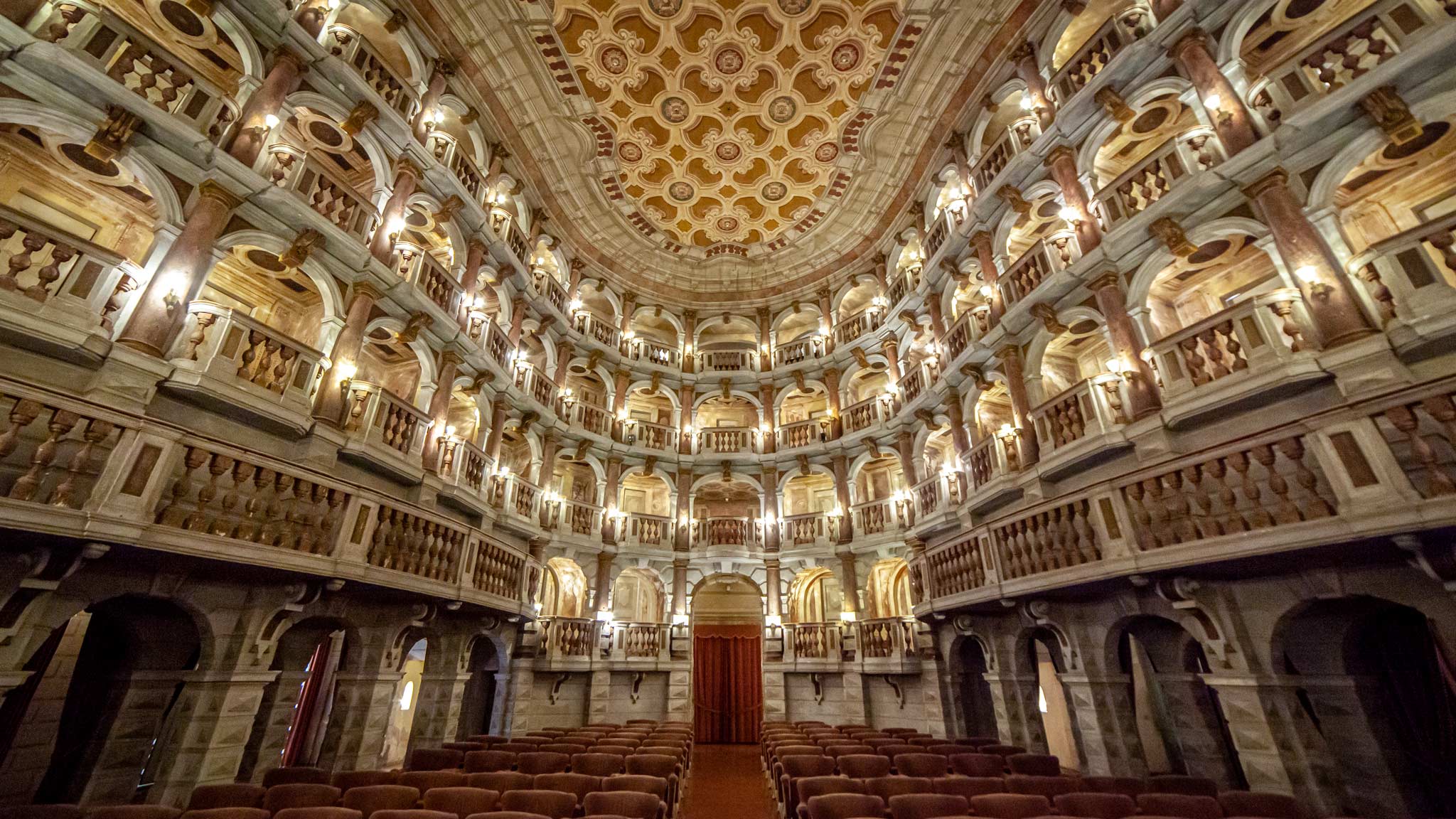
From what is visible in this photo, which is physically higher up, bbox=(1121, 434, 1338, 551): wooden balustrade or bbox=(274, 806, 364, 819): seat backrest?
bbox=(1121, 434, 1338, 551): wooden balustrade

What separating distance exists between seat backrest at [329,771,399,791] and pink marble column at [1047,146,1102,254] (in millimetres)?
13347

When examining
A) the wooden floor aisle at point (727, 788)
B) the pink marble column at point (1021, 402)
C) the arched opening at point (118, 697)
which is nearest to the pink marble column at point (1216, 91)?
the pink marble column at point (1021, 402)

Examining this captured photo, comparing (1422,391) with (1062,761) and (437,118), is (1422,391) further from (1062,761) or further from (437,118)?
(437,118)

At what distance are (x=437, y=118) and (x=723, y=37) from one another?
7872mm

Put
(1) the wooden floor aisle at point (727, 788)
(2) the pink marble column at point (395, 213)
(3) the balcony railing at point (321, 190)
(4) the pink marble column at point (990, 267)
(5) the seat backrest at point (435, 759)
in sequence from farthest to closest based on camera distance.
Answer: (4) the pink marble column at point (990, 267), (2) the pink marble column at point (395, 213), (3) the balcony railing at point (321, 190), (1) the wooden floor aisle at point (727, 788), (5) the seat backrest at point (435, 759)

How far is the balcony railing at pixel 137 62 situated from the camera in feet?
23.8

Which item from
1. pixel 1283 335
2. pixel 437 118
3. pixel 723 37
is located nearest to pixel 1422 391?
pixel 1283 335

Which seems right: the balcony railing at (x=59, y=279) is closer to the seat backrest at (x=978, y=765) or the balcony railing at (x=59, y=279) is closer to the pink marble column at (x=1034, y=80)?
the seat backrest at (x=978, y=765)

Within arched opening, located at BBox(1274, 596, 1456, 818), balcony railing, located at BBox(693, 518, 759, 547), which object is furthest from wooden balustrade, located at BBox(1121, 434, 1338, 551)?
balcony railing, located at BBox(693, 518, 759, 547)

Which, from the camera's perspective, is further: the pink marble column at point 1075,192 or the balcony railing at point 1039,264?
the balcony railing at point 1039,264

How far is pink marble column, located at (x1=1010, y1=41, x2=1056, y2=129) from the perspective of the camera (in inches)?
488

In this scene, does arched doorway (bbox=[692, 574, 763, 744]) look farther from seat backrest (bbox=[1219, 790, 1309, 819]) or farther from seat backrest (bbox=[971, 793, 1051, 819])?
seat backrest (bbox=[1219, 790, 1309, 819])

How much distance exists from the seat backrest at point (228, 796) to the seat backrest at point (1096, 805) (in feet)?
25.4

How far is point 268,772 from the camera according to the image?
6367 mm
